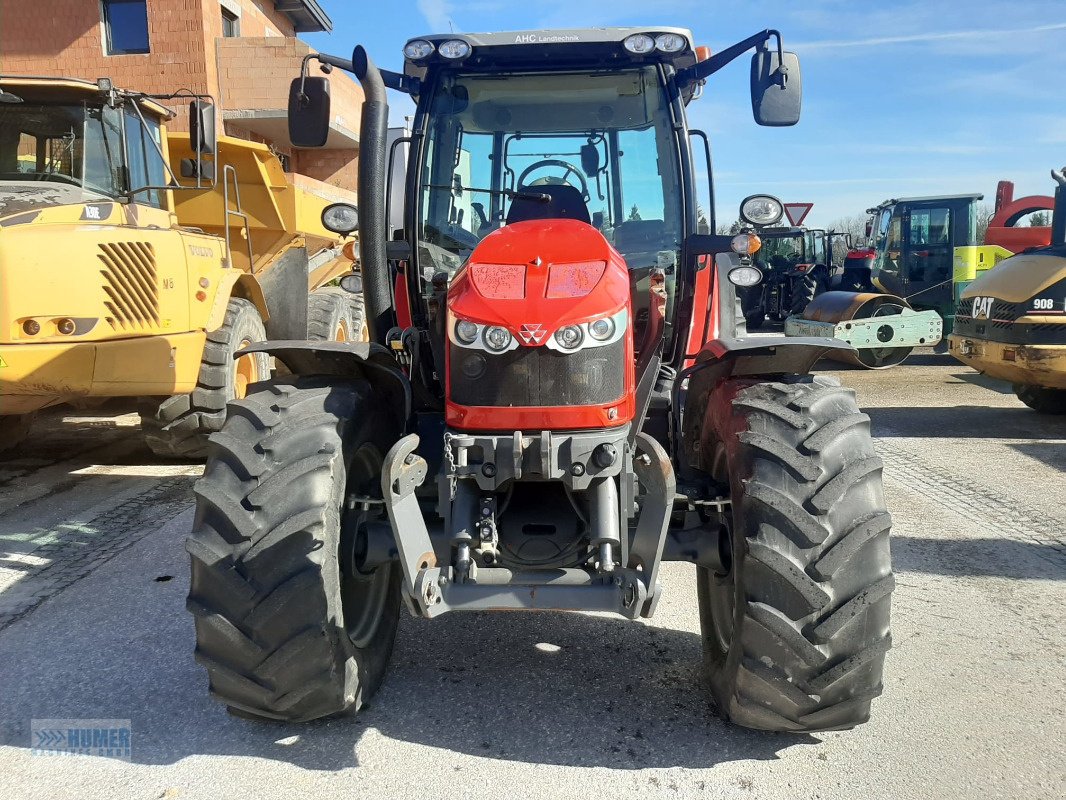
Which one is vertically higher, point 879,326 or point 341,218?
point 341,218

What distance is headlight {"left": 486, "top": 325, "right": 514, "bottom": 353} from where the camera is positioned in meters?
2.59

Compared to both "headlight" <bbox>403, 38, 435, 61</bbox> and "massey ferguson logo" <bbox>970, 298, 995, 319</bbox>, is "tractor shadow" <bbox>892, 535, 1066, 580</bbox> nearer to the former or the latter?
"headlight" <bbox>403, 38, 435, 61</bbox>

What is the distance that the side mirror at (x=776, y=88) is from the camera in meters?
3.39

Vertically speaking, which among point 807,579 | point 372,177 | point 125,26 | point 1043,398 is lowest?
point 1043,398

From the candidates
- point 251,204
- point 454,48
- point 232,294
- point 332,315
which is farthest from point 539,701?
point 251,204

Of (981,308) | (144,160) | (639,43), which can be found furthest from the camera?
(981,308)

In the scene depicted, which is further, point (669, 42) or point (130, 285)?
point (130, 285)

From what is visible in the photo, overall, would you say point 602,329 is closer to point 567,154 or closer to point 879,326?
point 567,154

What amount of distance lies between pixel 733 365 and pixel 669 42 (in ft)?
4.51

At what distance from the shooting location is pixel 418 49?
3.56m

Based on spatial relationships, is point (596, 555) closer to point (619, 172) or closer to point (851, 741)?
point (851, 741)

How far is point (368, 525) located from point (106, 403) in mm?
3776

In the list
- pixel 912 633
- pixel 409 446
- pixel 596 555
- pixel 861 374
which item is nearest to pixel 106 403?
pixel 409 446

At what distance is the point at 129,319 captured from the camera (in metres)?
5.15
